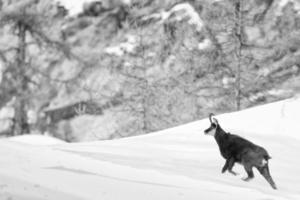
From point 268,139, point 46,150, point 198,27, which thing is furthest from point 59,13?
point 46,150

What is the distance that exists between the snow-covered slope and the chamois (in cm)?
25

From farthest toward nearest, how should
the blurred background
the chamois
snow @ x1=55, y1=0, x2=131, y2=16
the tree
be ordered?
snow @ x1=55, y1=0, x2=131, y2=16 → the tree → the blurred background → the chamois

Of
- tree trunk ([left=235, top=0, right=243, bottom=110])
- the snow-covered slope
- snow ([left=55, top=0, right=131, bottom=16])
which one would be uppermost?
snow ([left=55, top=0, right=131, bottom=16])

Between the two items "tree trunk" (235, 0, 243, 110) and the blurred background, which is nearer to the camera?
"tree trunk" (235, 0, 243, 110)

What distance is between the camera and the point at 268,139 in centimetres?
1648

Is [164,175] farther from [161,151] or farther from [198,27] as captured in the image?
[198,27]

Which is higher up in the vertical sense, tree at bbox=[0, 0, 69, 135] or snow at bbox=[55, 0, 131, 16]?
snow at bbox=[55, 0, 131, 16]

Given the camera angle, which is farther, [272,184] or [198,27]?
[198,27]

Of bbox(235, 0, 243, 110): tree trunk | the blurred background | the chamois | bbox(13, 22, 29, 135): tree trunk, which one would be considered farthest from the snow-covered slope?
bbox(13, 22, 29, 135): tree trunk

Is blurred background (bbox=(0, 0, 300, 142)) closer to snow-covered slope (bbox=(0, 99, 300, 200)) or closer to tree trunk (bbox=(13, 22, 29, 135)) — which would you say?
tree trunk (bbox=(13, 22, 29, 135))

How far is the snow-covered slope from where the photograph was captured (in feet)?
26.2

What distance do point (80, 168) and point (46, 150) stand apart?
2.25 m

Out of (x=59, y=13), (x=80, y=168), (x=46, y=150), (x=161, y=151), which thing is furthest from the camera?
(x=59, y=13)

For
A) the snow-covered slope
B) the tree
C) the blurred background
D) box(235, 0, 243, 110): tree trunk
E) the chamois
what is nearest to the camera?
the snow-covered slope
